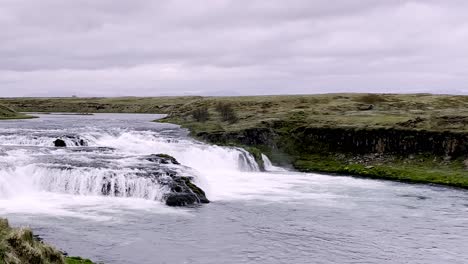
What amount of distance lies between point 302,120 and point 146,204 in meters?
44.9

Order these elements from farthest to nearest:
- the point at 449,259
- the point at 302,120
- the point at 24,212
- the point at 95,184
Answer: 1. the point at 302,120
2. the point at 95,184
3. the point at 24,212
4. the point at 449,259

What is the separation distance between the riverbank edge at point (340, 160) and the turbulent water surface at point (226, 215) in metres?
3.55

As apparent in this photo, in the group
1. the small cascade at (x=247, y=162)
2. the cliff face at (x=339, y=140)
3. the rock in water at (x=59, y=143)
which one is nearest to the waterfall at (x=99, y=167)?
the small cascade at (x=247, y=162)

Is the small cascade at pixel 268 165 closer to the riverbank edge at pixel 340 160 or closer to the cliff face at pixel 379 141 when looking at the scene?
the riverbank edge at pixel 340 160

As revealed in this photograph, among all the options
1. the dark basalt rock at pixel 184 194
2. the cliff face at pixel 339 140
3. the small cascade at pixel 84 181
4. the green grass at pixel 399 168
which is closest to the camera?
the dark basalt rock at pixel 184 194

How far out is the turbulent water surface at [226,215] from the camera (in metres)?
29.6

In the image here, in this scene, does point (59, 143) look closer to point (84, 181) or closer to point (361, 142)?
point (84, 181)

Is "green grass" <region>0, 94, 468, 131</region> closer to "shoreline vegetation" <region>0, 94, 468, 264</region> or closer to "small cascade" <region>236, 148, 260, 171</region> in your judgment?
"shoreline vegetation" <region>0, 94, 468, 264</region>

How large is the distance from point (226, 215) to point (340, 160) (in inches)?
1292

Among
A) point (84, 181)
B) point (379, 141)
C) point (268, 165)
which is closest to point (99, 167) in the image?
point (84, 181)

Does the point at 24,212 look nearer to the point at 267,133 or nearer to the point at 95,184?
the point at 95,184

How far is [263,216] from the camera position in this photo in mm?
38594

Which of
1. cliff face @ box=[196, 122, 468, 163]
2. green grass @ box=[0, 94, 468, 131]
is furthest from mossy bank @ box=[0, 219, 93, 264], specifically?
green grass @ box=[0, 94, 468, 131]

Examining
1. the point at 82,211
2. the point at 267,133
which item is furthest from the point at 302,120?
the point at 82,211
